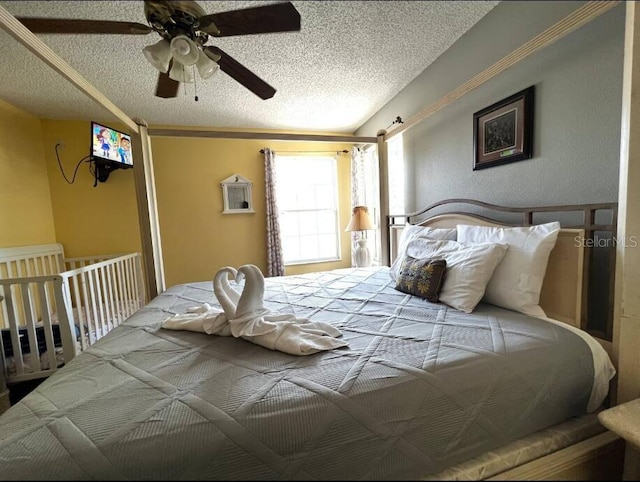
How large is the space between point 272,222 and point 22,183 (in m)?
2.59

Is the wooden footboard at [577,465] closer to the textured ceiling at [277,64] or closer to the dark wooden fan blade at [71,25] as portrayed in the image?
the textured ceiling at [277,64]

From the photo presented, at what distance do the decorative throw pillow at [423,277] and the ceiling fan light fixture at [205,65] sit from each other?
56.3 inches

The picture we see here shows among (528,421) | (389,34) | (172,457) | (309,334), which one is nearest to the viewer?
(172,457)

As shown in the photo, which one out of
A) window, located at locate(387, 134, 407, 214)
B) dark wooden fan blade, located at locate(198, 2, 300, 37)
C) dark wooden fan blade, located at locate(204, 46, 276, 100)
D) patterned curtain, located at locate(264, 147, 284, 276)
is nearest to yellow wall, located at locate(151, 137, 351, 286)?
patterned curtain, located at locate(264, 147, 284, 276)

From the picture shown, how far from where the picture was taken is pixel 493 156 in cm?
162

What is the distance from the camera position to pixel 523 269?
3.86 ft

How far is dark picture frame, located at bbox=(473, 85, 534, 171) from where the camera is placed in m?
1.40

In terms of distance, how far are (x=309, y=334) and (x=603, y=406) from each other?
897 millimetres

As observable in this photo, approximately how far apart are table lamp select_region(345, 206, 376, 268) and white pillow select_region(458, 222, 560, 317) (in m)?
1.73

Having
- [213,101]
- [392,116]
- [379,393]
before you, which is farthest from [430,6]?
[213,101]

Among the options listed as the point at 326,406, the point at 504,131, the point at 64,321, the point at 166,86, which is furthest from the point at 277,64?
the point at 64,321

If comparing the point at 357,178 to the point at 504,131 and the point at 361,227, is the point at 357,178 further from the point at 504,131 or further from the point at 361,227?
the point at 504,131

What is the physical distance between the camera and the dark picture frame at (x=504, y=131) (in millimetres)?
1399

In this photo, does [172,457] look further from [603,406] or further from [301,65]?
[301,65]
